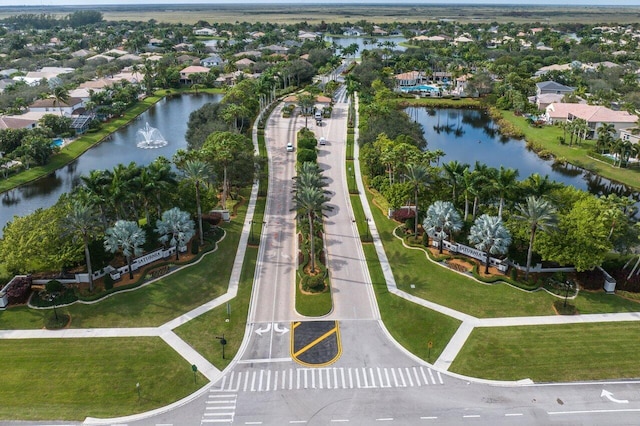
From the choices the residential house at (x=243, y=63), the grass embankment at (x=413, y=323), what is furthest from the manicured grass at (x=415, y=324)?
the residential house at (x=243, y=63)

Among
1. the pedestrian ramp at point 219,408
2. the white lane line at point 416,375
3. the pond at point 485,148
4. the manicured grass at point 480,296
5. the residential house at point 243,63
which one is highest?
the residential house at point 243,63

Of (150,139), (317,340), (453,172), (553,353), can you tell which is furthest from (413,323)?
(150,139)

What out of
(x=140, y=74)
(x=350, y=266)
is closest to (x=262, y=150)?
(x=350, y=266)

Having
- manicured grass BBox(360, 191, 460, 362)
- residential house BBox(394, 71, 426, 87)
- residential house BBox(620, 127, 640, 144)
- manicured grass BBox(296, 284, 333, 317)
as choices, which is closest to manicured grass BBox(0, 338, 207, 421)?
manicured grass BBox(296, 284, 333, 317)

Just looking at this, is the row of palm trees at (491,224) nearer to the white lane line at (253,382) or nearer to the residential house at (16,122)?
the white lane line at (253,382)

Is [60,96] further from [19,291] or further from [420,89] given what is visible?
[420,89]

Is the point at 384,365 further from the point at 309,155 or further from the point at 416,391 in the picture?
the point at 309,155
